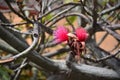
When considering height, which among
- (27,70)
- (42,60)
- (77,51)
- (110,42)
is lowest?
(110,42)

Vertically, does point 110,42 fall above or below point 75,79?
below

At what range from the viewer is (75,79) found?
953 mm

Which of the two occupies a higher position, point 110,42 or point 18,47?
point 18,47

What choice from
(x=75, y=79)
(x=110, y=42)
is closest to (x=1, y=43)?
(x=75, y=79)

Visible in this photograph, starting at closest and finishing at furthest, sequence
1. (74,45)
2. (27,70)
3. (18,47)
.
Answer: (74,45), (18,47), (27,70)

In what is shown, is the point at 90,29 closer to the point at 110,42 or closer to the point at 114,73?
the point at 114,73

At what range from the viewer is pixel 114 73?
2.99 ft

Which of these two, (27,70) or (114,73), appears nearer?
(114,73)

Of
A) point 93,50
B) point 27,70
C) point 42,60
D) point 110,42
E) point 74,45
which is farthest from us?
point 110,42

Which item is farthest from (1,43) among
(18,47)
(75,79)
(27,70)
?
(27,70)

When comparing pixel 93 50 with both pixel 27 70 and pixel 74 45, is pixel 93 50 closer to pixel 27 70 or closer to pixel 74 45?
pixel 74 45

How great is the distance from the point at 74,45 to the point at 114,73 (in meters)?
0.35

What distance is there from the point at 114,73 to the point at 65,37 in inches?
13.6

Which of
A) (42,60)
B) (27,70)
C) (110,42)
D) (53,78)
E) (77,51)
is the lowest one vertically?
(110,42)
